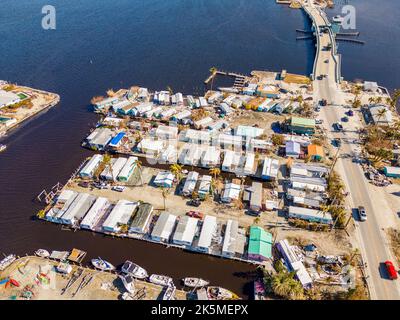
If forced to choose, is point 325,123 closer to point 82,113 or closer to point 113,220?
point 113,220

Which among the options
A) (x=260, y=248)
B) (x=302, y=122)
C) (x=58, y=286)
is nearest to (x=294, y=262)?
(x=260, y=248)

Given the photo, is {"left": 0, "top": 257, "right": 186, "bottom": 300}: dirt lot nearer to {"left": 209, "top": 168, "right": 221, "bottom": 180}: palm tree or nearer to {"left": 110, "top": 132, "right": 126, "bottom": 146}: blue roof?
{"left": 209, "top": 168, "right": 221, "bottom": 180}: palm tree

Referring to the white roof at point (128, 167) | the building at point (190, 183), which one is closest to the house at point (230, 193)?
the building at point (190, 183)

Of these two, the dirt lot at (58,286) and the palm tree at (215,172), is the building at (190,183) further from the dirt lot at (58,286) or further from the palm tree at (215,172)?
the dirt lot at (58,286)

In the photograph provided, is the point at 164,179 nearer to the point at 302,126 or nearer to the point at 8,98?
the point at 302,126

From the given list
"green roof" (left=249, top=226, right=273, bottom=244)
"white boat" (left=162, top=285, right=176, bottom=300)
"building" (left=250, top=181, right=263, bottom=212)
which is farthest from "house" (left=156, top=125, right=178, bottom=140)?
"white boat" (left=162, top=285, right=176, bottom=300)

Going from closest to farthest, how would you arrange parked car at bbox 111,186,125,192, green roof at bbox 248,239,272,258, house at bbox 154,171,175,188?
green roof at bbox 248,239,272,258
parked car at bbox 111,186,125,192
house at bbox 154,171,175,188
